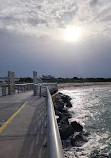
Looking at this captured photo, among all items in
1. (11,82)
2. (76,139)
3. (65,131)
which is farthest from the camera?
(11,82)

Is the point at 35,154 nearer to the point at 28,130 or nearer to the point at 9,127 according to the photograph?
the point at 28,130

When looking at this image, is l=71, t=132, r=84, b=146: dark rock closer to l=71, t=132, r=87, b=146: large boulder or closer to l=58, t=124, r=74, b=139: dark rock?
l=71, t=132, r=87, b=146: large boulder

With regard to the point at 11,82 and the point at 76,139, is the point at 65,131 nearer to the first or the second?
the point at 76,139

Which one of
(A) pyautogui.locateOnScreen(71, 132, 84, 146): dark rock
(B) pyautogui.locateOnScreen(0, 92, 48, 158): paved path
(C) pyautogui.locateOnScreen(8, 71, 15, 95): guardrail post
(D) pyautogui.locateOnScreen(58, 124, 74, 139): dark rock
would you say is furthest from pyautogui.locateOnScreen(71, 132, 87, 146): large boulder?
(C) pyautogui.locateOnScreen(8, 71, 15, 95): guardrail post

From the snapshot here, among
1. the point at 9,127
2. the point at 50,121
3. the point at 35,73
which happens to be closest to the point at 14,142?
the point at 9,127

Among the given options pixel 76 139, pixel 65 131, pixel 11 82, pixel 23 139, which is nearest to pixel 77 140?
pixel 76 139

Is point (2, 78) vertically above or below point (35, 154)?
above

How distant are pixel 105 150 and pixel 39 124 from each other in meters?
7.73

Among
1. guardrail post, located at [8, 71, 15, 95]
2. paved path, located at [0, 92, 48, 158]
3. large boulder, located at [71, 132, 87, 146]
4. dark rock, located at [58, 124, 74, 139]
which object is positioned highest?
guardrail post, located at [8, 71, 15, 95]

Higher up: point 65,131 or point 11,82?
point 11,82

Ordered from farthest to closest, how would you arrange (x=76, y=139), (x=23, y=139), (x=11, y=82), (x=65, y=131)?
1. (x=11, y=82)
2. (x=65, y=131)
3. (x=76, y=139)
4. (x=23, y=139)

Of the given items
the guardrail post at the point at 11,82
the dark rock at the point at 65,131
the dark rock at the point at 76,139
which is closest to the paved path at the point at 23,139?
the dark rock at the point at 76,139

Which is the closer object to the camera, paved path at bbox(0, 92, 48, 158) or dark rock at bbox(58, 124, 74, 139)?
paved path at bbox(0, 92, 48, 158)

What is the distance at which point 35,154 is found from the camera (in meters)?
4.08
